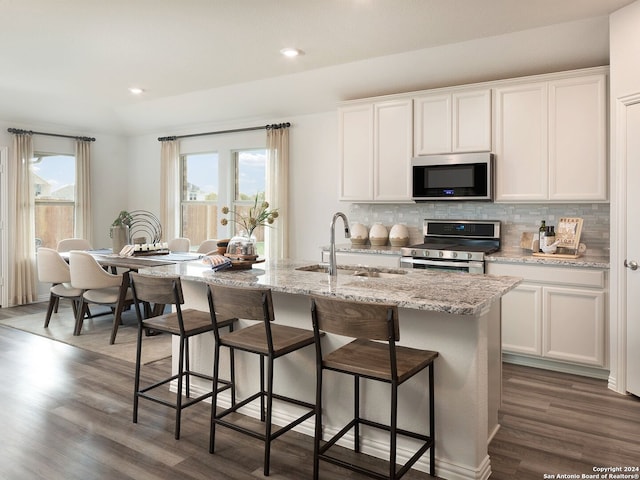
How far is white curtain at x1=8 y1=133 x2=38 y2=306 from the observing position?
6.41 meters

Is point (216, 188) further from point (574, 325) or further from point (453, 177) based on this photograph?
point (574, 325)

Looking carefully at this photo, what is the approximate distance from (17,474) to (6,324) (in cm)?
370

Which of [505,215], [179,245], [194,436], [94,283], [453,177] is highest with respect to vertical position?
[453,177]

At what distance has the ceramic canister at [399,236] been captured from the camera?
5164 millimetres

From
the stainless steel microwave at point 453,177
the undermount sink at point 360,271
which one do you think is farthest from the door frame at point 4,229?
the stainless steel microwave at point 453,177

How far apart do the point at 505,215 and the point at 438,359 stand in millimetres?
2729

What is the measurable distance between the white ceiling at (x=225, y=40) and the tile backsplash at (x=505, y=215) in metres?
1.29

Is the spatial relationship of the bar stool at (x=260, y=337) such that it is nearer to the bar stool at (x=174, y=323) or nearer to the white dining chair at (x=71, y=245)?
the bar stool at (x=174, y=323)

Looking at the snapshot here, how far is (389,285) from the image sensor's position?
2578 millimetres

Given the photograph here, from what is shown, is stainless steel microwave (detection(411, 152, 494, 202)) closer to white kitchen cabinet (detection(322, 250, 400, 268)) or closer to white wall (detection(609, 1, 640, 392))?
white kitchen cabinet (detection(322, 250, 400, 268))

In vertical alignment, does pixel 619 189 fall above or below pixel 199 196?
below

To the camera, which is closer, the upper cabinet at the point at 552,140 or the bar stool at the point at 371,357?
the bar stool at the point at 371,357

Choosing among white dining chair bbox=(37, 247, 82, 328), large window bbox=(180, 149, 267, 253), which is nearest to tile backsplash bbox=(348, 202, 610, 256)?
large window bbox=(180, 149, 267, 253)

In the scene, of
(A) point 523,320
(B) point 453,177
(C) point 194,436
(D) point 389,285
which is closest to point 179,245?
(B) point 453,177
